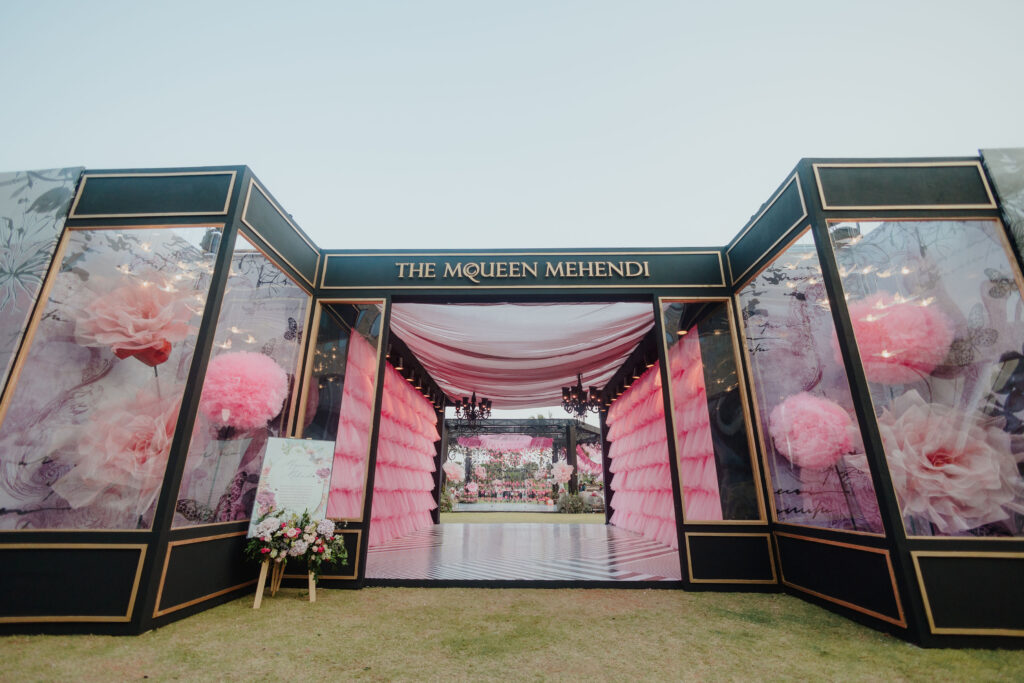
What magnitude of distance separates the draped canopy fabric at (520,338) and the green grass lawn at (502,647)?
3214 millimetres

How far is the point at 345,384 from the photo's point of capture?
4.71 m

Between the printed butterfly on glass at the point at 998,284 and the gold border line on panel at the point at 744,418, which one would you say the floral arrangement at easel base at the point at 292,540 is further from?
the printed butterfly on glass at the point at 998,284

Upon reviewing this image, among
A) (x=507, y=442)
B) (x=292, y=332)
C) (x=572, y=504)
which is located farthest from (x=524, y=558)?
(x=507, y=442)

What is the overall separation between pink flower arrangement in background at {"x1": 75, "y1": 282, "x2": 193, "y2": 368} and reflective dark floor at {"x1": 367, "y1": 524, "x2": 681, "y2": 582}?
277 cm

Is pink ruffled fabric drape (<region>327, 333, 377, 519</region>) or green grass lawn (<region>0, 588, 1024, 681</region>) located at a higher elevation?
pink ruffled fabric drape (<region>327, 333, 377, 519</region>)

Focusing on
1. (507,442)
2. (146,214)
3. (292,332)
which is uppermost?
(146,214)

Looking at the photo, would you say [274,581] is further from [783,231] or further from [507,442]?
[507,442]

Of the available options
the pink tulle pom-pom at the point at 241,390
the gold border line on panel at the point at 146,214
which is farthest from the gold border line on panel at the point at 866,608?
the gold border line on panel at the point at 146,214

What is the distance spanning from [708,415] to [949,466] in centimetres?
194

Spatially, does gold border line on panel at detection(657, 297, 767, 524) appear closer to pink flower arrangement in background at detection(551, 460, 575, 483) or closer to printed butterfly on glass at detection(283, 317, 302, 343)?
printed butterfly on glass at detection(283, 317, 302, 343)

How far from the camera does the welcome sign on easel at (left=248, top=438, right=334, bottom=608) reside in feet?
11.4

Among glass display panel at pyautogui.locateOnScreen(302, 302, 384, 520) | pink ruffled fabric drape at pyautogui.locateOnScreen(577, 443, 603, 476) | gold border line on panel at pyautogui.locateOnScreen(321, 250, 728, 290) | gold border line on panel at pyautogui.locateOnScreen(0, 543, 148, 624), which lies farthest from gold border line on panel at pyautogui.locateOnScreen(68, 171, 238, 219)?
pink ruffled fabric drape at pyautogui.locateOnScreen(577, 443, 603, 476)

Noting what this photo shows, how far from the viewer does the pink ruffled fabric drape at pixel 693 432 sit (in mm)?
4109

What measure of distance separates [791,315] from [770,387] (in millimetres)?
722
